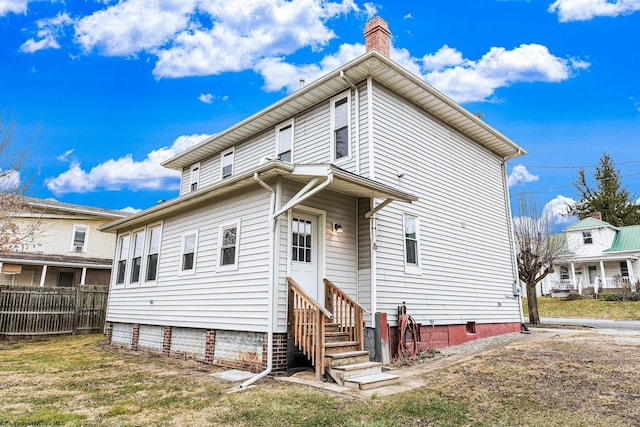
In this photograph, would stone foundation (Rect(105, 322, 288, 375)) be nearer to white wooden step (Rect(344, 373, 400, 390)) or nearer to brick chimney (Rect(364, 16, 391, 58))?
white wooden step (Rect(344, 373, 400, 390))

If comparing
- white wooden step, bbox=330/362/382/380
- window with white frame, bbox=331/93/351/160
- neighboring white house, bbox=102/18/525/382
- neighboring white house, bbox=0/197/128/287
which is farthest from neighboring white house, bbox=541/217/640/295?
neighboring white house, bbox=0/197/128/287

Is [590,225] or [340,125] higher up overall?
[590,225]

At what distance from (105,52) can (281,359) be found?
61.1 feet

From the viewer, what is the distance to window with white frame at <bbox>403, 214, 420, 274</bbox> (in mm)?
9115

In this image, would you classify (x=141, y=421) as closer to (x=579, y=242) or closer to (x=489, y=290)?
(x=489, y=290)

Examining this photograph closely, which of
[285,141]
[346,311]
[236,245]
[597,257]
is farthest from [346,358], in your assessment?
[597,257]

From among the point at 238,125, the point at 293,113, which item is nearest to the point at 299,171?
the point at 293,113

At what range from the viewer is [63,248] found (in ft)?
69.0

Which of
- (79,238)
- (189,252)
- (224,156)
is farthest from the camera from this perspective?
(79,238)

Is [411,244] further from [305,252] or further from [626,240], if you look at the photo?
[626,240]

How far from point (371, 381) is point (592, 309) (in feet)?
67.4

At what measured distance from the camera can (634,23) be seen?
67.1ft

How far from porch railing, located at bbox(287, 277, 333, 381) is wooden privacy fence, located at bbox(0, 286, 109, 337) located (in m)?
12.4

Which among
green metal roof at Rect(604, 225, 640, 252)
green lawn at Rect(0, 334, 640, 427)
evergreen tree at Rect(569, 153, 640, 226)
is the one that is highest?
evergreen tree at Rect(569, 153, 640, 226)
